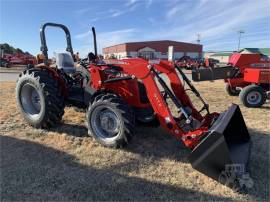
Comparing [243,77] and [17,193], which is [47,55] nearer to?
[17,193]

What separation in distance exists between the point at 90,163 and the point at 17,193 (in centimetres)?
111

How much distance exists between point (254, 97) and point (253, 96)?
5cm

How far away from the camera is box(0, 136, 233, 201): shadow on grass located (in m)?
3.26

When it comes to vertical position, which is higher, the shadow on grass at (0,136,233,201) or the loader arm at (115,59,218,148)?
the loader arm at (115,59,218,148)

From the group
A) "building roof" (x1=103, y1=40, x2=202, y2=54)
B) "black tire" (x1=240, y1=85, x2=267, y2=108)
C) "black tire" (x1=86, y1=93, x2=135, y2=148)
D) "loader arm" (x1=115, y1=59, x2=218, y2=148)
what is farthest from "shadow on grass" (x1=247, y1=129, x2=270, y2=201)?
"building roof" (x1=103, y1=40, x2=202, y2=54)

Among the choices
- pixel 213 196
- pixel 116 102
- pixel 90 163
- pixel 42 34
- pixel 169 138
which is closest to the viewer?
pixel 213 196

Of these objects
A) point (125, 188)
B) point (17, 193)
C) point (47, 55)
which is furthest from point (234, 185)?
point (47, 55)

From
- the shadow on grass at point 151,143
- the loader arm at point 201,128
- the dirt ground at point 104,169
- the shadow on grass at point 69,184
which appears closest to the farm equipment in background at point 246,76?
the dirt ground at point 104,169

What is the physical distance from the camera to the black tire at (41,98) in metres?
5.19

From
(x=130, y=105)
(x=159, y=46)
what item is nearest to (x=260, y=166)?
(x=130, y=105)

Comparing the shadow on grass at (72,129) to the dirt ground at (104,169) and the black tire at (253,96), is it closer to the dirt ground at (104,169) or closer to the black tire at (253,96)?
the dirt ground at (104,169)

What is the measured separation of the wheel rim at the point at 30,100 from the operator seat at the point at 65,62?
0.78 meters

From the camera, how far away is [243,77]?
981cm

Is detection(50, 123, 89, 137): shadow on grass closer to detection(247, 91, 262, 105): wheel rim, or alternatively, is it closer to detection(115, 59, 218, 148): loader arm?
detection(115, 59, 218, 148): loader arm
